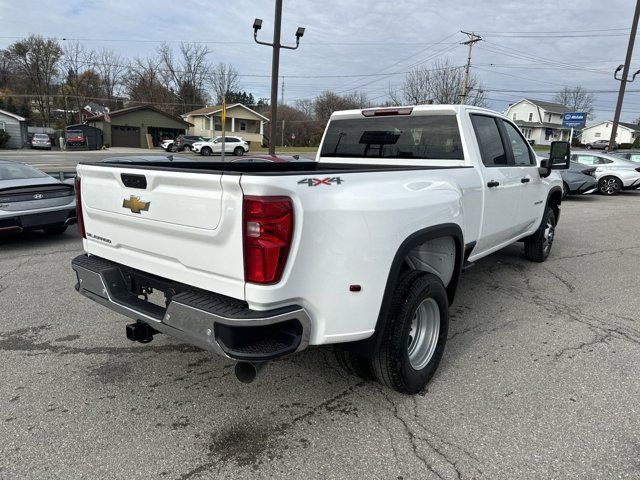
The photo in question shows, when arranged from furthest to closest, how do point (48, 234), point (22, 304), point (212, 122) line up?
point (212, 122) < point (48, 234) < point (22, 304)

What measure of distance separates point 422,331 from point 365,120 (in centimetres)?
242

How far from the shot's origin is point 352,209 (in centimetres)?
247

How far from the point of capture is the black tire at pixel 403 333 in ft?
9.30

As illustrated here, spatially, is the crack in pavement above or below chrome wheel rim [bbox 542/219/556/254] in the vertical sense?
below

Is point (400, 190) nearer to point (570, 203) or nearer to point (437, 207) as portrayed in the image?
point (437, 207)

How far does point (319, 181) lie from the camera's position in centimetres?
239

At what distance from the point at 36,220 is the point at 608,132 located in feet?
364

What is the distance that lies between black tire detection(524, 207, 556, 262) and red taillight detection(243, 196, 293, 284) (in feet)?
16.5

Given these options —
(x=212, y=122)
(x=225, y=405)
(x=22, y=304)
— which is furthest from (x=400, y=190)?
(x=212, y=122)

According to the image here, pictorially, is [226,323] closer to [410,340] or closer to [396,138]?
[410,340]

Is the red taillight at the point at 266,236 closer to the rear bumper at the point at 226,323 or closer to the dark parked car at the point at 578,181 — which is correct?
the rear bumper at the point at 226,323

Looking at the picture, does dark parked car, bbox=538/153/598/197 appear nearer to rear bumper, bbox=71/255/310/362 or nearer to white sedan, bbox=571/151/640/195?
white sedan, bbox=571/151/640/195

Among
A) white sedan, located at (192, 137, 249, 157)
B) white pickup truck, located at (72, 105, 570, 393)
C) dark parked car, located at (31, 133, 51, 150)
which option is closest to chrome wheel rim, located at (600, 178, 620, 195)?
white pickup truck, located at (72, 105, 570, 393)

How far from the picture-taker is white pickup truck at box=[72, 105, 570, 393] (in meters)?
2.27
